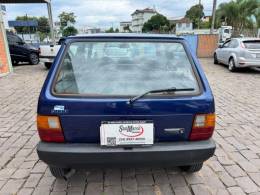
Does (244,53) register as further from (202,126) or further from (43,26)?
(43,26)

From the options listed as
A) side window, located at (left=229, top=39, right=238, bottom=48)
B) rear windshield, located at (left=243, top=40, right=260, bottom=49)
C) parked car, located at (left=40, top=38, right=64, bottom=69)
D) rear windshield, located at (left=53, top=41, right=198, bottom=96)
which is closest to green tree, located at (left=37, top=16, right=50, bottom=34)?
parked car, located at (left=40, top=38, right=64, bottom=69)

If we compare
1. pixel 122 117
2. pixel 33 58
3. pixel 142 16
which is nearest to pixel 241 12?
pixel 33 58

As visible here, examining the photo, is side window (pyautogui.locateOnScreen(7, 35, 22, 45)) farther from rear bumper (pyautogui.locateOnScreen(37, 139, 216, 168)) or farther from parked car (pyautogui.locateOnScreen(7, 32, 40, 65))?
rear bumper (pyautogui.locateOnScreen(37, 139, 216, 168))

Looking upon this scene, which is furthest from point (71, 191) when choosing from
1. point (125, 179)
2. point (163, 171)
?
point (163, 171)

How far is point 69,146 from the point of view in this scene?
2188 millimetres

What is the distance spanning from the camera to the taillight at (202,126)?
225 cm

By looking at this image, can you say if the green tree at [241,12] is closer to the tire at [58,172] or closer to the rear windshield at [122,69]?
the rear windshield at [122,69]

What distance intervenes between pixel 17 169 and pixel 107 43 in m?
1.90

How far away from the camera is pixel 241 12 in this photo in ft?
72.8

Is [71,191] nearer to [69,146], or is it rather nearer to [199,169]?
[69,146]

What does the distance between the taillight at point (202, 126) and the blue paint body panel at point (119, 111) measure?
43 millimetres

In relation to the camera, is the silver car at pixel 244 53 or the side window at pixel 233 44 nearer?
the silver car at pixel 244 53

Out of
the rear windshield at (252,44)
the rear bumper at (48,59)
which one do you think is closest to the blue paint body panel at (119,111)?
the rear windshield at (252,44)

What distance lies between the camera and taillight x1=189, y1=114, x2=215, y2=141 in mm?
2246
